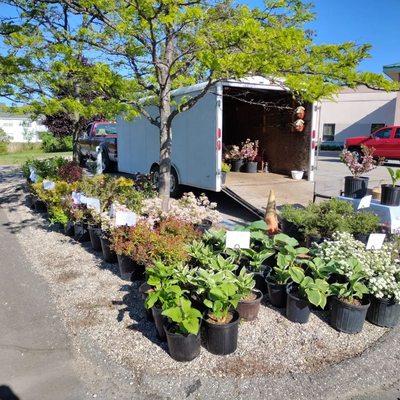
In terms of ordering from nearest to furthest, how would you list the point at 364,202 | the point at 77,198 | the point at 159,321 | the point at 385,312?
the point at 159,321, the point at 385,312, the point at 364,202, the point at 77,198

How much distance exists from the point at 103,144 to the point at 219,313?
1256 centimetres

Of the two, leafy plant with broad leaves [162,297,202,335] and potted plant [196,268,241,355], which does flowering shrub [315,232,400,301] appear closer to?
potted plant [196,268,241,355]

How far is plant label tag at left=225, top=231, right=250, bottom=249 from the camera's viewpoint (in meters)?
3.96

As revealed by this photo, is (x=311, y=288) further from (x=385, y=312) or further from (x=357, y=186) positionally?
(x=357, y=186)

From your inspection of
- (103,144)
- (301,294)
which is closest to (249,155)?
(301,294)

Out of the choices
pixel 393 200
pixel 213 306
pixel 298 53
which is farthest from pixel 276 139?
pixel 213 306

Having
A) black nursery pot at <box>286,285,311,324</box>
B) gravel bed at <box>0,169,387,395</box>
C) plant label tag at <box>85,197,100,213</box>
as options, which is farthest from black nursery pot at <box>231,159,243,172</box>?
black nursery pot at <box>286,285,311,324</box>

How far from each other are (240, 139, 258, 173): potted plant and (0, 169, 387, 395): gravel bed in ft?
18.6

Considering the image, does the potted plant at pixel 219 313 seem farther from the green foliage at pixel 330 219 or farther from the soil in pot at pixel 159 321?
the green foliage at pixel 330 219

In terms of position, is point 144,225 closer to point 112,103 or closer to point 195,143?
point 112,103

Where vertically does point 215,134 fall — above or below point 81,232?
above

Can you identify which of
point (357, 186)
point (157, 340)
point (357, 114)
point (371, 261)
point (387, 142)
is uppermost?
point (357, 114)

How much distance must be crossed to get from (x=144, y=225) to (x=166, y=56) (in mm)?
2694

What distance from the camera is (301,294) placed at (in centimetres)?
360
